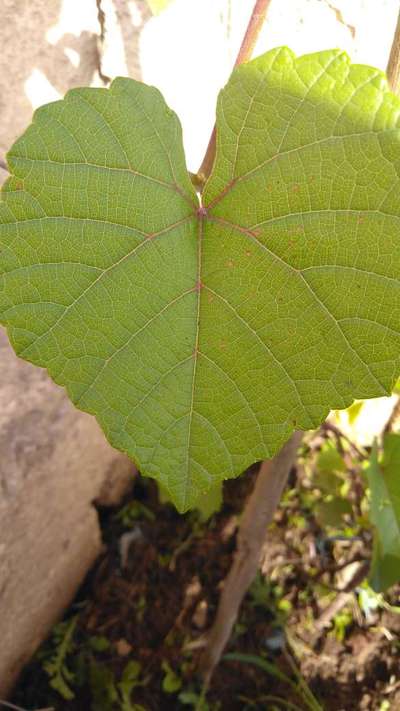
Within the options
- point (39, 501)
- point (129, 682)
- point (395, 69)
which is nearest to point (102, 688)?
point (129, 682)

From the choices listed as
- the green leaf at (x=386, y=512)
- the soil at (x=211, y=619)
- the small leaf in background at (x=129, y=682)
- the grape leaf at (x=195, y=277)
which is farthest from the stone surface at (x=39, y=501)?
the green leaf at (x=386, y=512)

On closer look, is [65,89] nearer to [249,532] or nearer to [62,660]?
[249,532]

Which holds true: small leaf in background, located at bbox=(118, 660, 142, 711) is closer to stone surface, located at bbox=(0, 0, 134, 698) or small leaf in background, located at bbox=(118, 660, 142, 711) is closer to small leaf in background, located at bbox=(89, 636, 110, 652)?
small leaf in background, located at bbox=(89, 636, 110, 652)

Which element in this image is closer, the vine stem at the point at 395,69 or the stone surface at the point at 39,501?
the vine stem at the point at 395,69

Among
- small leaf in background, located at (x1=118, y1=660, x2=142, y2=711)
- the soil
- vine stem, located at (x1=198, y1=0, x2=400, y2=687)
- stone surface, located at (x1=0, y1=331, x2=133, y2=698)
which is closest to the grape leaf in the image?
vine stem, located at (x1=198, y1=0, x2=400, y2=687)

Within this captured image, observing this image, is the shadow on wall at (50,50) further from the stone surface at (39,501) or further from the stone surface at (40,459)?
the stone surface at (39,501)

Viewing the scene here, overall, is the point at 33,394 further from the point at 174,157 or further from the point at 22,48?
the point at 174,157
